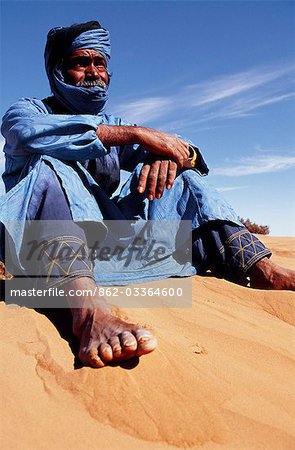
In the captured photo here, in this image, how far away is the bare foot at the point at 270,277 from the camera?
2.57m

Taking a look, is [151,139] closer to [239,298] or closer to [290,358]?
[239,298]

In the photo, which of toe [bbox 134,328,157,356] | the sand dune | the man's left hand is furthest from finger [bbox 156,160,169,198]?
toe [bbox 134,328,157,356]

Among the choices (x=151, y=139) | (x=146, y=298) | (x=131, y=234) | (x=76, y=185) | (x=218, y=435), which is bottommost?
(x=218, y=435)

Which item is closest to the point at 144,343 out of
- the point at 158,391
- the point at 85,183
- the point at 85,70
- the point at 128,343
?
the point at 128,343

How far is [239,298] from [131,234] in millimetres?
744

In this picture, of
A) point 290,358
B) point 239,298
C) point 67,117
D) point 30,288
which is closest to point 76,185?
point 67,117

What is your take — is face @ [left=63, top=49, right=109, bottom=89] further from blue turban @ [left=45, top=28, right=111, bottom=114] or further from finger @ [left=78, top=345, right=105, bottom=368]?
finger @ [left=78, top=345, right=105, bottom=368]

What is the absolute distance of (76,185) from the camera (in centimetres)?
230

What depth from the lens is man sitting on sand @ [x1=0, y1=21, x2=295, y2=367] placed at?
6.23ft

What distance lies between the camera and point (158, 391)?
4.76ft

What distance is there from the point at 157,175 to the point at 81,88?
2.66ft

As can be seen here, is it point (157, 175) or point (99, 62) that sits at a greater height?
point (99, 62)

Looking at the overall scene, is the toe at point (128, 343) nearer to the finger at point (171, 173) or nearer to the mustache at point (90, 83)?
the finger at point (171, 173)

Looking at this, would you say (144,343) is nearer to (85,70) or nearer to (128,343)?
(128,343)
